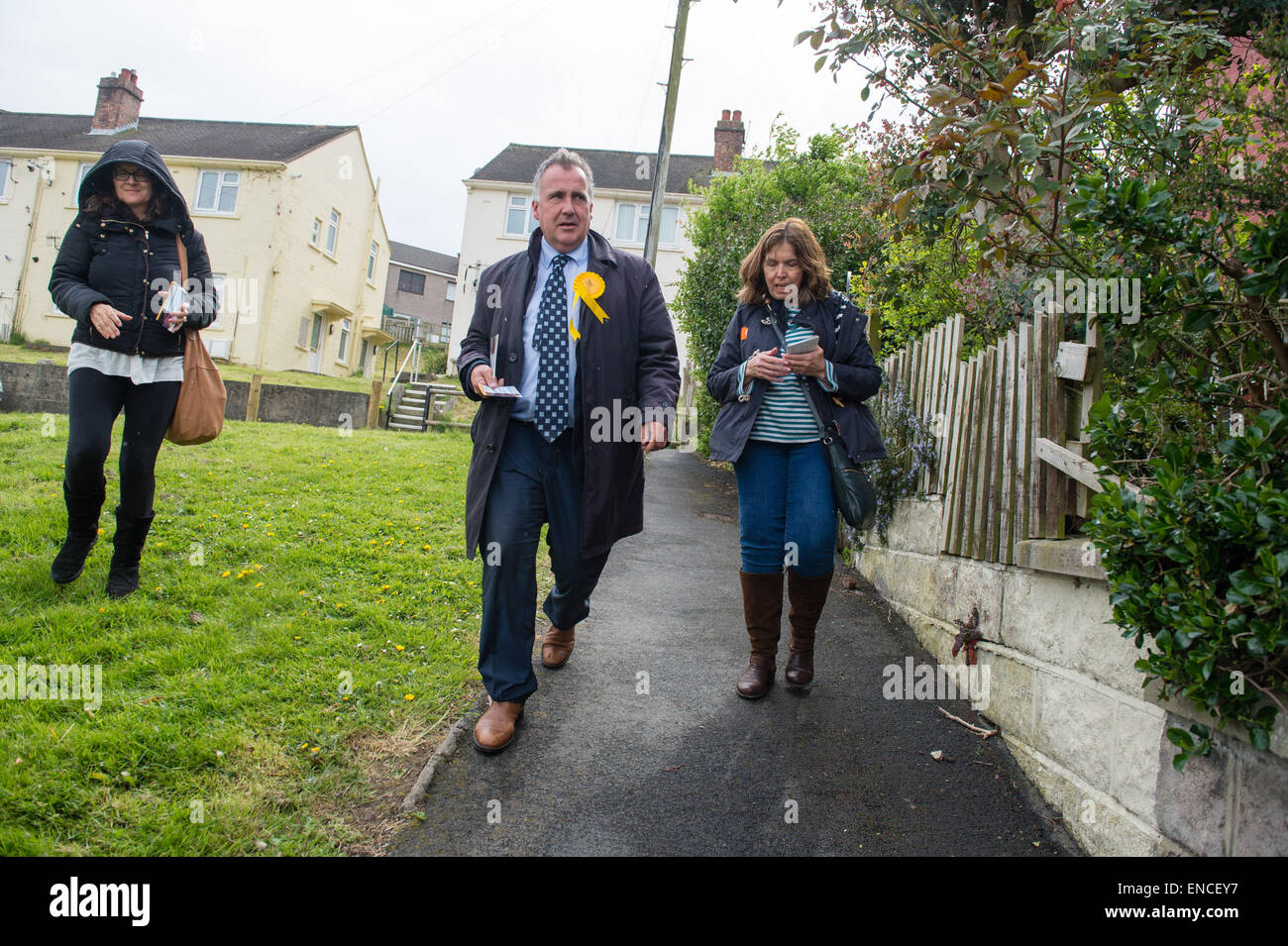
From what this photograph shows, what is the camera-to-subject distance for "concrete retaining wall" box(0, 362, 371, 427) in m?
16.4

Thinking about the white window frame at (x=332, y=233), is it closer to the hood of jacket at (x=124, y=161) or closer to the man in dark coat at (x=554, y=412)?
the hood of jacket at (x=124, y=161)

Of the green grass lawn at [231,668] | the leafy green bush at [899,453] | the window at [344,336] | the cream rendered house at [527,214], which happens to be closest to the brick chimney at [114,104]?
the window at [344,336]

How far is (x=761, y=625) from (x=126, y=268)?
144 inches

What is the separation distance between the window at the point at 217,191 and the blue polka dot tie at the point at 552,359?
2677cm

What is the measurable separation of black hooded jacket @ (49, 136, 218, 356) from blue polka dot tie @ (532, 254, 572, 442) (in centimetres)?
202

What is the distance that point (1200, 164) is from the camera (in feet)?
9.28

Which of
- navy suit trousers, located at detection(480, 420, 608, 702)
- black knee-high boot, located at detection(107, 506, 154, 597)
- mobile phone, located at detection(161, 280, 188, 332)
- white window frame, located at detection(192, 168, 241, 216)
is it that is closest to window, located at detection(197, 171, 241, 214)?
white window frame, located at detection(192, 168, 241, 216)

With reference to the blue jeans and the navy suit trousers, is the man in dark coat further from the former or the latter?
the blue jeans

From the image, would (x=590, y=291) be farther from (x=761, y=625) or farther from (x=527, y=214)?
(x=527, y=214)

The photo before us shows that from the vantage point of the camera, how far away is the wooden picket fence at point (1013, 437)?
333cm
